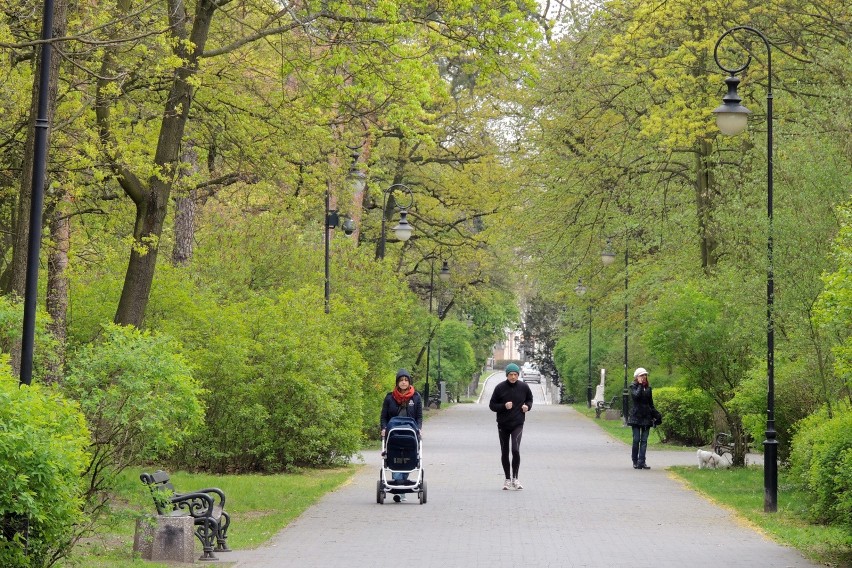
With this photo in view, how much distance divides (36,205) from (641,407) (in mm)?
15771

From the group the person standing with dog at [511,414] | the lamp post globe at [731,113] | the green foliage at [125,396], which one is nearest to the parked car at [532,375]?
the person standing with dog at [511,414]

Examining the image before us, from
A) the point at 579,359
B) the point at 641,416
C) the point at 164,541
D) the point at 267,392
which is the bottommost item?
the point at 164,541

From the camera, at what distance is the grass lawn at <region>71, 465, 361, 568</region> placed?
38.4ft

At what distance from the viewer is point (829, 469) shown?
46.8 ft

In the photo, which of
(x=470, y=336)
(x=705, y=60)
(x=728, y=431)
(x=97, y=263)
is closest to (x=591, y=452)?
(x=728, y=431)

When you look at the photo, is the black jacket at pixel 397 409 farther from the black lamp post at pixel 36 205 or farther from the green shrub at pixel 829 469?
the black lamp post at pixel 36 205

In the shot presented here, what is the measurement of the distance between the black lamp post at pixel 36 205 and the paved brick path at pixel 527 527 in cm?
260

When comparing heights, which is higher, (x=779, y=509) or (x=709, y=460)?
(x=709, y=460)

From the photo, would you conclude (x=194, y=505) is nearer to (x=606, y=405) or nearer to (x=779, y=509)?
(x=779, y=509)

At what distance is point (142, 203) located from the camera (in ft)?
61.3

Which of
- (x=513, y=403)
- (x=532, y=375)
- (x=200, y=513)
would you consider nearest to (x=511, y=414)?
(x=513, y=403)

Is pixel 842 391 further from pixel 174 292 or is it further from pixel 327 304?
pixel 327 304

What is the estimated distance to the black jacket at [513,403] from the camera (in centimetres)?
2034

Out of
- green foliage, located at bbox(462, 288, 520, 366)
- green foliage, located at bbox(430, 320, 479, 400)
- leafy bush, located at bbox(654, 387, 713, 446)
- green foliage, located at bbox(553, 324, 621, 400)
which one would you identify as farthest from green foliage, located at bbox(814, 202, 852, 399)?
green foliage, located at bbox(430, 320, 479, 400)
